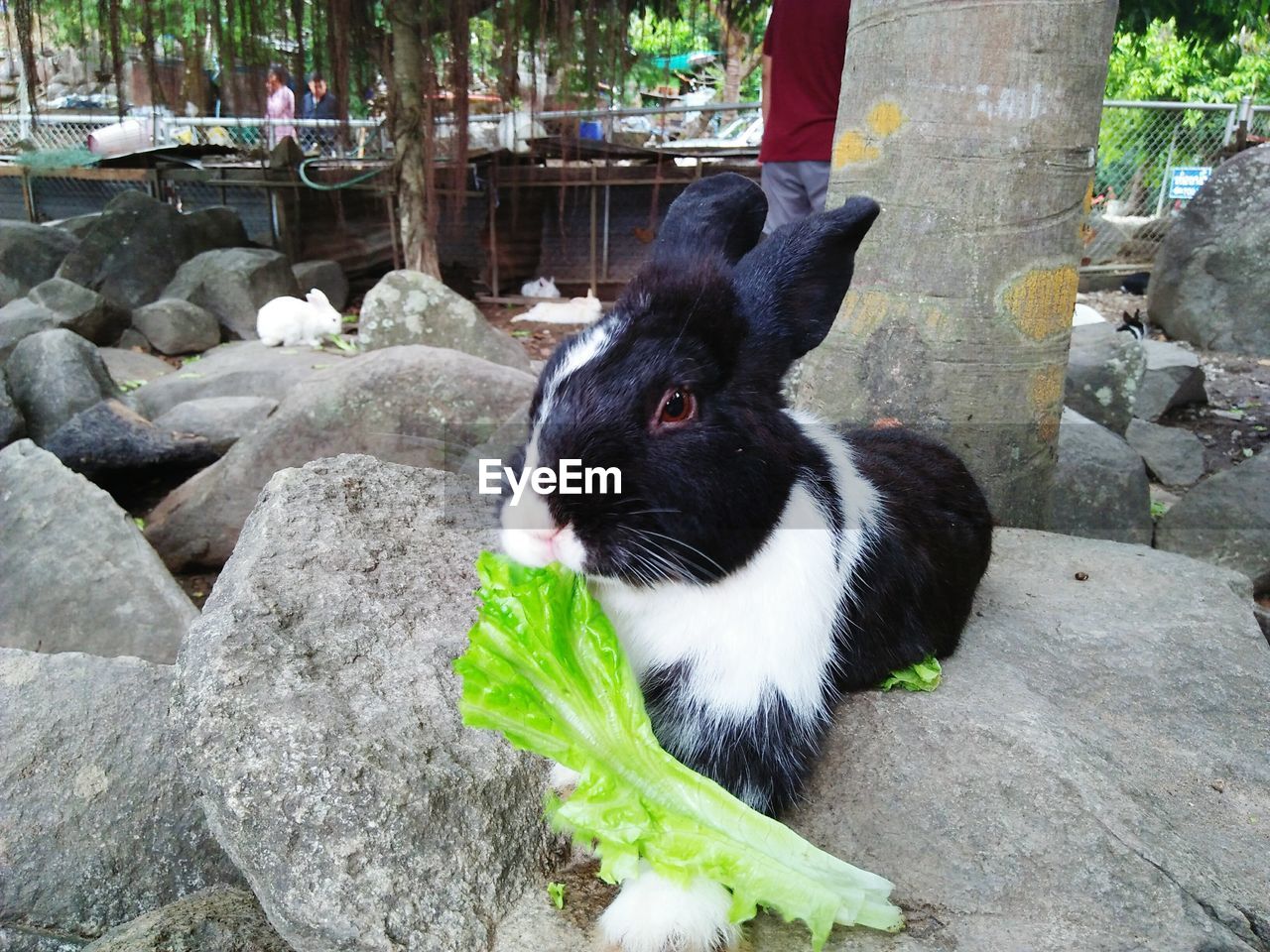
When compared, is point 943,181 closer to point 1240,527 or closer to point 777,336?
point 777,336

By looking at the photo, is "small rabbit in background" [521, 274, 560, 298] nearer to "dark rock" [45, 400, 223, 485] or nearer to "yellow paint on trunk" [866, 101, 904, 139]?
"dark rock" [45, 400, 223, 485]

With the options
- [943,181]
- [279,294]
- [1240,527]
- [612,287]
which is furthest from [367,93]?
[1240,527]

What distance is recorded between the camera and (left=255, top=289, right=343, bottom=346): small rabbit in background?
9.73m

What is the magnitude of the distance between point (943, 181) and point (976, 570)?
151 centimetres

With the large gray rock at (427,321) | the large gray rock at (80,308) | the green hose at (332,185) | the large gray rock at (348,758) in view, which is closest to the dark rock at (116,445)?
the large gray rock at (427,321)

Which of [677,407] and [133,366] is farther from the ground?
[677,407]

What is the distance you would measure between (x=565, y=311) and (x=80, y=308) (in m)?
5.22

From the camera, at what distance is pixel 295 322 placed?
974 cm

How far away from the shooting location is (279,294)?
36.0 ft

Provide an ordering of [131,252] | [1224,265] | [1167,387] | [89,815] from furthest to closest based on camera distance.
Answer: [131,252], [1224,265], [1167,387], [89,815]

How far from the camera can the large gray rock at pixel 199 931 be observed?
1788 mm

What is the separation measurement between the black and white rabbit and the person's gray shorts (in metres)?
3.53

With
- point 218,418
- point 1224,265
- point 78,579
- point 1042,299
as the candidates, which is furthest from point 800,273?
point 1224,265

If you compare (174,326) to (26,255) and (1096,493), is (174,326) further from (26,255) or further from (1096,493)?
(1096,493)
